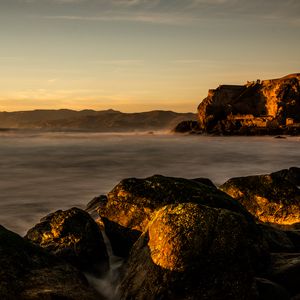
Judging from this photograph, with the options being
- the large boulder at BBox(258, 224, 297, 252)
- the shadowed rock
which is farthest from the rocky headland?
the shadowed rock

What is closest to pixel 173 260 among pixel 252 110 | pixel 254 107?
pixel 252 110

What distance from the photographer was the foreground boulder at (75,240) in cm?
561

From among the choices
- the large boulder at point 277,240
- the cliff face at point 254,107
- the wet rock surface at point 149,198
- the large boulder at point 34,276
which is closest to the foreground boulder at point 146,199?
the wet rock surface at point 149,198

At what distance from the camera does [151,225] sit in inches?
182

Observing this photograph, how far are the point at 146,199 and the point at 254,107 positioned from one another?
73.9 meters

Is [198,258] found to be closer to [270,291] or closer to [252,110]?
[270,291]

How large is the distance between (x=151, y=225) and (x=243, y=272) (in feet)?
3.58

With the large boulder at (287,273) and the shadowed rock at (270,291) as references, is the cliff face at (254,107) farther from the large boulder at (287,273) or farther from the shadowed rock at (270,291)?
the shadowed rock at (270,291)

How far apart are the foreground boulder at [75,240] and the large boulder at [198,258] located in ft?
4.40

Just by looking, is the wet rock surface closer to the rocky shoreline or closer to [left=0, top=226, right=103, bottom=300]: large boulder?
the rocky shoreline

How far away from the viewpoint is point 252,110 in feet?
252

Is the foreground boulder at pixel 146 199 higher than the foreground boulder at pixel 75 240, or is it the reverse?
the foreground boulder at pixel 146 199

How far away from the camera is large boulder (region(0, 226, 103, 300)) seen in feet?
13.3

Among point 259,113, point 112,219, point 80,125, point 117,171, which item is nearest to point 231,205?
point 112,219
